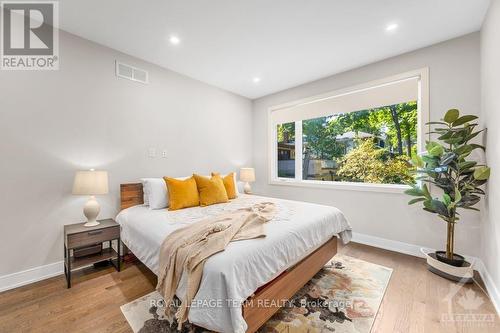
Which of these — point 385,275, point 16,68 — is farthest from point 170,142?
point 385,275

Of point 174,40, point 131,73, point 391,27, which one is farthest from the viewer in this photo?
point 131,73

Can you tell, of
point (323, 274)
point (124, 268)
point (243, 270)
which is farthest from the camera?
point (124, 268)

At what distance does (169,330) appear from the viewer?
1.53m

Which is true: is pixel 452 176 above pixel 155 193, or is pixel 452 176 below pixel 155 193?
above

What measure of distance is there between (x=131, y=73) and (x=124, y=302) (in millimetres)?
2774

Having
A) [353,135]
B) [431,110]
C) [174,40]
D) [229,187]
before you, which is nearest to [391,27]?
[431,110]

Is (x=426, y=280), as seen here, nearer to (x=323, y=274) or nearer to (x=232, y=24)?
(x=323, y=274)

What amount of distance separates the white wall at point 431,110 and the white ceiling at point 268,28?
159 millimetres

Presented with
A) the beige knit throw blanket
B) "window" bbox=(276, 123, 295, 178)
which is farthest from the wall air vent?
"window" bbox=(276, 123, 295, 178)

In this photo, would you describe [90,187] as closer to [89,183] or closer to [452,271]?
[89,183]

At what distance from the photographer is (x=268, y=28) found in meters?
2.35

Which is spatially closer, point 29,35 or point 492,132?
point 492,132

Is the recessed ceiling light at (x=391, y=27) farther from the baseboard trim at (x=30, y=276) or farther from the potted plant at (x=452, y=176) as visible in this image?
the baseboard trim at (x=30, y=276)

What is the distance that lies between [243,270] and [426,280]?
2159 mm
